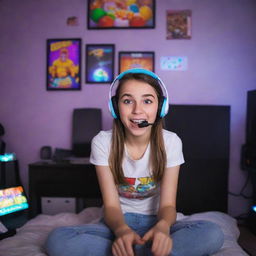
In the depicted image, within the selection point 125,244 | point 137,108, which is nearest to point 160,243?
point 125,244

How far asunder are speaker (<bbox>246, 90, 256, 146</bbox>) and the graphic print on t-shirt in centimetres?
116

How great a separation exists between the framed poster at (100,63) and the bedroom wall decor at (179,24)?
20.3 inches

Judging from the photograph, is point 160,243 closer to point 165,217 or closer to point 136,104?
point 165,217

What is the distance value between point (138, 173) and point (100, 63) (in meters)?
1.38

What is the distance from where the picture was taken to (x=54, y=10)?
7.51 ft

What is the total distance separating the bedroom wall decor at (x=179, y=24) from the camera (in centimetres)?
219

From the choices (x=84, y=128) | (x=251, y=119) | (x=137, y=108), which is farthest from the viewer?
(x=84, y=128)

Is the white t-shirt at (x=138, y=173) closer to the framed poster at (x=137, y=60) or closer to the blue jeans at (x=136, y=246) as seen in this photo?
the blue jeans at (x=136, y=246)

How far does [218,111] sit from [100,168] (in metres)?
1.23

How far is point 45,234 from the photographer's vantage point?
1.32m

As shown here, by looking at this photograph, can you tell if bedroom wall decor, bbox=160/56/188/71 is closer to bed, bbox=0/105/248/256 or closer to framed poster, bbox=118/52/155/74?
framed poster, bbox=118/52/155/74

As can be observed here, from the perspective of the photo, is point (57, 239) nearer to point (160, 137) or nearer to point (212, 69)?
point (160, 137)

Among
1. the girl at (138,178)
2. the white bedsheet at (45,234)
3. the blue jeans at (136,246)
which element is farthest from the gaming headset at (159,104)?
the white bedsheet at (45,234)

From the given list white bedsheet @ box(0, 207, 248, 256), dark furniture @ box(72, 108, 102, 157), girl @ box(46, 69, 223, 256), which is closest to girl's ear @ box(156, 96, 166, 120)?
girl @ box(46, 69, 223, 256)
